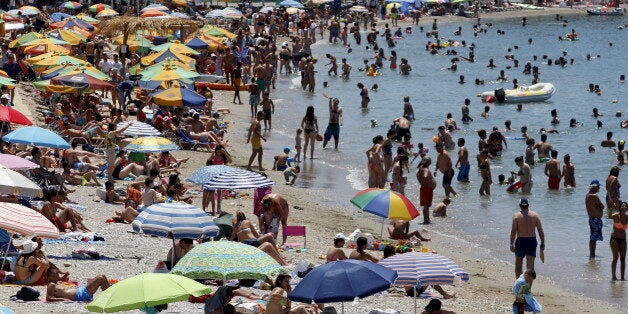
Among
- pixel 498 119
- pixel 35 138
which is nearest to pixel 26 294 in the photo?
pixel 35 138

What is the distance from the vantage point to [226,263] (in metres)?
11.2

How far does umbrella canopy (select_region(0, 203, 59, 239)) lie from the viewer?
11914 millimetres

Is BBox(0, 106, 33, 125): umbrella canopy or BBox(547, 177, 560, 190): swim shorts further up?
BBox(0, 106, 33, 125): umbrella canopy

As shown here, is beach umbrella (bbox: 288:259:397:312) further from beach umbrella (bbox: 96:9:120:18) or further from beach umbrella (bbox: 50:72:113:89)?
beach umbrella (bbox: 96:9:120:18)

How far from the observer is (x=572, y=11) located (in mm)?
74312

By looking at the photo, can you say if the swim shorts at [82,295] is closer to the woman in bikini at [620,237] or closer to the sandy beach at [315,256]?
the sandy beach at [315,256]

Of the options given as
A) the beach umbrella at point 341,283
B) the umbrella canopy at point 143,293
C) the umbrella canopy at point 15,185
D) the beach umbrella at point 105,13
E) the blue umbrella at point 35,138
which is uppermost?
the umbrella canopy at point 143,293

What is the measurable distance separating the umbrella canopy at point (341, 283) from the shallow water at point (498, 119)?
552cm

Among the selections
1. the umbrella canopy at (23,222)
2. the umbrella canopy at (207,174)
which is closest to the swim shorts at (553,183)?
the umbrella canopy at (207,174)

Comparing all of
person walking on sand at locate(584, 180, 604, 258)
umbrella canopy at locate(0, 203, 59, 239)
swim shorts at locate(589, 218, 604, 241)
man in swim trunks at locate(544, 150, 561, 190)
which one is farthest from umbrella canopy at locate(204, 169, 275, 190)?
man in swim trunks at locate(544, 150, 561, 190)

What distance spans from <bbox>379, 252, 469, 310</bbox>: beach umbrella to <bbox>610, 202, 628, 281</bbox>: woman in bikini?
395cm

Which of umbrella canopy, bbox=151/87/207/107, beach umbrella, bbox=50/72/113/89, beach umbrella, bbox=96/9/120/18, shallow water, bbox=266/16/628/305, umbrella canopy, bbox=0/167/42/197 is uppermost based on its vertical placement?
umbrella canopy, bbox=0/167/42/197

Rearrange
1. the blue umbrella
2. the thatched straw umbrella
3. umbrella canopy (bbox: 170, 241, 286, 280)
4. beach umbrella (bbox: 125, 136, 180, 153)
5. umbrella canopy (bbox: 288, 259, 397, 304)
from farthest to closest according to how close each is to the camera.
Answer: the thatched straw umbrella, beach umbrella (bbox: 125, 136, 180, 153), the blue umbrella, umbrella canopy (bbox: 170, 241, 286, 280), umbrella canopy (bbox: 288, 259, 397, 304)

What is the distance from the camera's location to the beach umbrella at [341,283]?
10.5 meters
